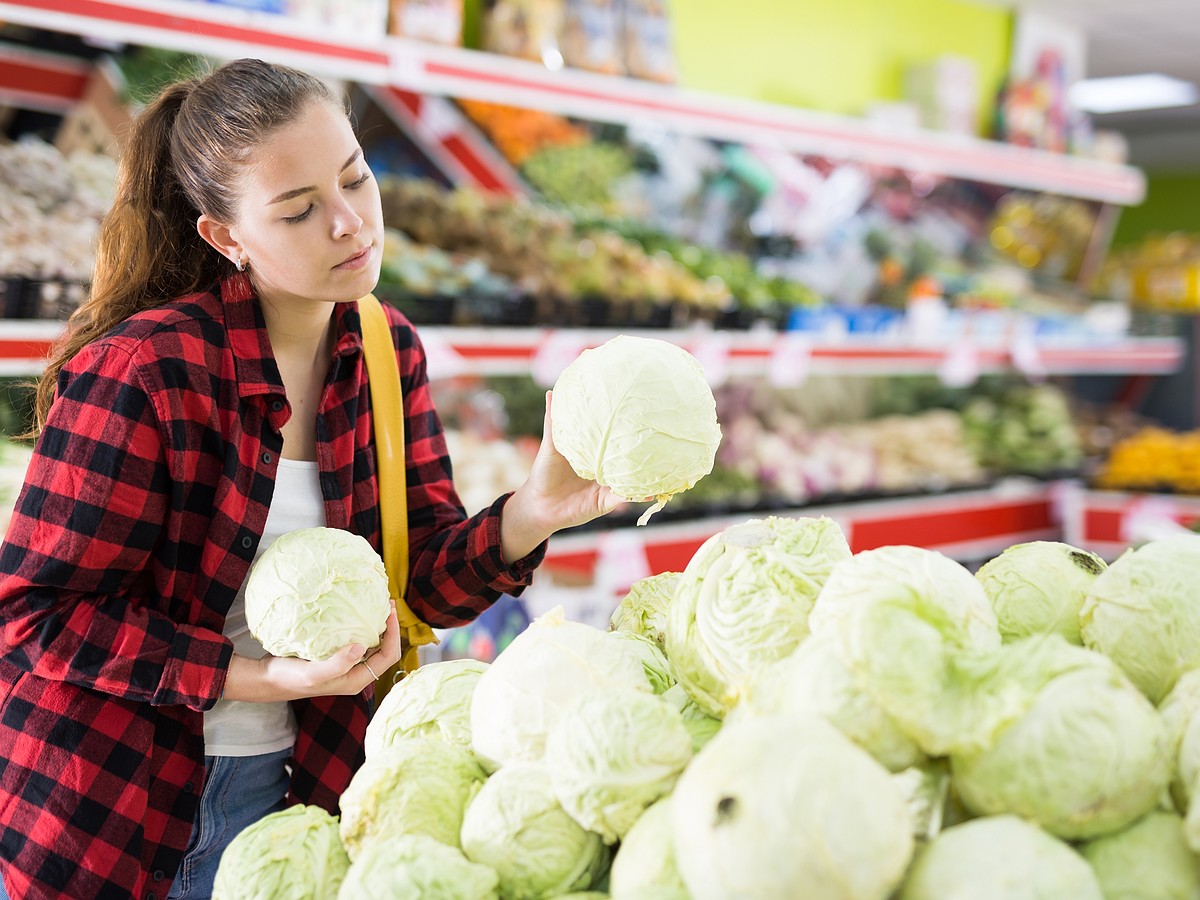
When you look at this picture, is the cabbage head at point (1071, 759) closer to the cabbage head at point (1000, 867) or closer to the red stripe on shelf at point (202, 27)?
the cabbage head at point (1000, 867)

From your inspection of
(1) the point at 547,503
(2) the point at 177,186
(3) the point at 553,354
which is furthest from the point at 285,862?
(3) the point at 553,354

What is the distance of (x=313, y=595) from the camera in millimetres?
1479

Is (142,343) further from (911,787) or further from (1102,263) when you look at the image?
(1102,263)

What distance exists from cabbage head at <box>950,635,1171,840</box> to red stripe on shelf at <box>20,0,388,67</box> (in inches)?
106

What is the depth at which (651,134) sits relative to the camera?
16.2 ft

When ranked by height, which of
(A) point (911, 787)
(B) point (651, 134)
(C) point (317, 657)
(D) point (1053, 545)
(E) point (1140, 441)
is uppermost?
(B) point (651, 134)

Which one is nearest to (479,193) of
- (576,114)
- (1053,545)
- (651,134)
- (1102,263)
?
(576,114)

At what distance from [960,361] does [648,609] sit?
4049 mm

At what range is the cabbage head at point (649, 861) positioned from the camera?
933 mm

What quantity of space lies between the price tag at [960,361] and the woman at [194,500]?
3729 millimetres

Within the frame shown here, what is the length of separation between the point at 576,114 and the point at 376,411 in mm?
2418

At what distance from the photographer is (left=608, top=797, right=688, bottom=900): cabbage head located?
0.93 meters

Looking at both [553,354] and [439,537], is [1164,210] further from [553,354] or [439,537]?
[439,537]

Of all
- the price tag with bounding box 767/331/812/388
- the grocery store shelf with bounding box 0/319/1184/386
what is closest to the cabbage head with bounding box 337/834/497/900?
the grocery store shelf with bounding box 0/319/1184/386
